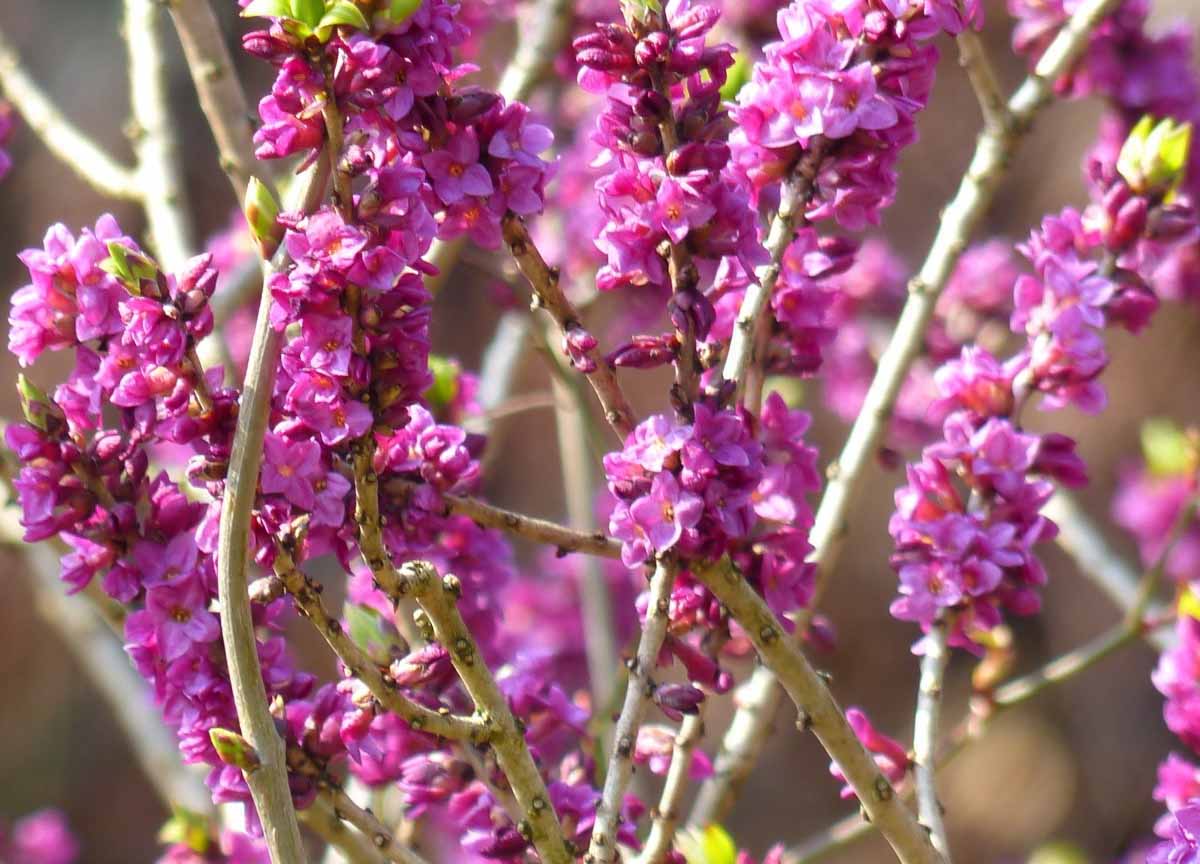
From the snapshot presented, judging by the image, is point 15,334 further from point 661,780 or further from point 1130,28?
point 661,780

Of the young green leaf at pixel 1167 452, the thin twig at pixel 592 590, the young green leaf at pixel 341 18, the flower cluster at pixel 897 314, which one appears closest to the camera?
the young green leaf at pixel 341 18

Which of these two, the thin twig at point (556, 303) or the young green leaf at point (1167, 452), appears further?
the young green leaf at point (1167, 452)

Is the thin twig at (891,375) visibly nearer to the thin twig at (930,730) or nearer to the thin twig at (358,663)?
the thin twig at (930,730)

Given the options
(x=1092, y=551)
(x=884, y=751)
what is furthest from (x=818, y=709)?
(x=1092, y=551)

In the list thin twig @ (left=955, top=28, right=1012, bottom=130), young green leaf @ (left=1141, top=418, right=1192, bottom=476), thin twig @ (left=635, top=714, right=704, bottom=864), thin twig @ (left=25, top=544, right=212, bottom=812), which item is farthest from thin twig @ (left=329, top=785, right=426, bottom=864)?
young green leaf @ (left=1141, top=418, right=1192, bottom=476)

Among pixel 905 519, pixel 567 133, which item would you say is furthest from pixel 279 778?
pixel 567 133

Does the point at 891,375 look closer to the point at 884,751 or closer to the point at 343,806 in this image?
the point at 884,751

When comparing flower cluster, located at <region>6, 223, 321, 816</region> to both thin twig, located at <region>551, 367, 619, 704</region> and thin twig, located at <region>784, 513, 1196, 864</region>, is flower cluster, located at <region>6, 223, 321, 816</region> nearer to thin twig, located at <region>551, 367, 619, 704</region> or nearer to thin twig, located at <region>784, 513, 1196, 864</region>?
thin twig, located at <region>784, 513, 1196, 864</region>

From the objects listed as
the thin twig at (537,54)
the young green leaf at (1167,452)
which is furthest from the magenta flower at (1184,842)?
the thin twig at (537,54)
